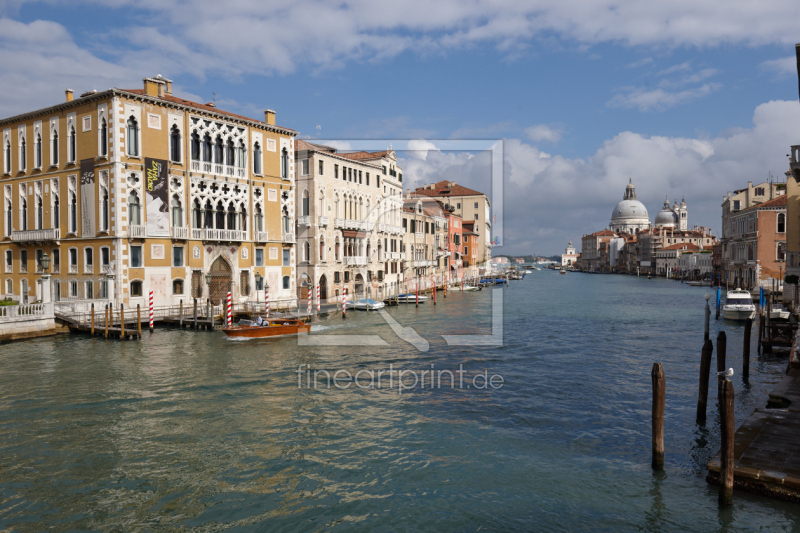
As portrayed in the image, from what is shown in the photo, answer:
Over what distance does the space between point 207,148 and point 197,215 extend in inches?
137

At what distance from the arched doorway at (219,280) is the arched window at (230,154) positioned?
5052mm

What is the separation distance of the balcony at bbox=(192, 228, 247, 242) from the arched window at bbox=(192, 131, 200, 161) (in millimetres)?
3602

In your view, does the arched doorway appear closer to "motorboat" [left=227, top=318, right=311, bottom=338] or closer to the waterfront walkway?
"motorboat" [left=227, top=318, right=311, bottom=338]

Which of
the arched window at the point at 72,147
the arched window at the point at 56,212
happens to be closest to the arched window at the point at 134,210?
the arched window at the point at 72,147

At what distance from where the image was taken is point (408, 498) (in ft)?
28.0

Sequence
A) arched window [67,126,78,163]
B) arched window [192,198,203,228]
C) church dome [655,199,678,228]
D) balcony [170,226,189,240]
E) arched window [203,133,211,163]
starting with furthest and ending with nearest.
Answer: church dome [655,199,678,228] → arched window [203,133,211,163] → arched window [192,198,203,228] → balcony [170,226,189,240] → arched window [67,126,78,163]

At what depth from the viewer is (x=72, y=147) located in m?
26.6

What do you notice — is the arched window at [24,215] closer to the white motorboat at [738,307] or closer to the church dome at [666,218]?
the white motorboat at [738,307]

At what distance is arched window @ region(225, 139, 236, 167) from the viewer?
96.3 feet

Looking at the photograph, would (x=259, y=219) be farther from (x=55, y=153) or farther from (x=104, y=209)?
(x=55, y=153)

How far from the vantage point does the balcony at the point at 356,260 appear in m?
37.8

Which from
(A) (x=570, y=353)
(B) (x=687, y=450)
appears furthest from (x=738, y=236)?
(B) (x=687, y=450)

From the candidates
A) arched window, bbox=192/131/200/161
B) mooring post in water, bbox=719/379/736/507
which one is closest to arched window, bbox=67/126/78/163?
arched window, bbox=192/131/200/161

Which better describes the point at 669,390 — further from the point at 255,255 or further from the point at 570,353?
the point at 255,255
